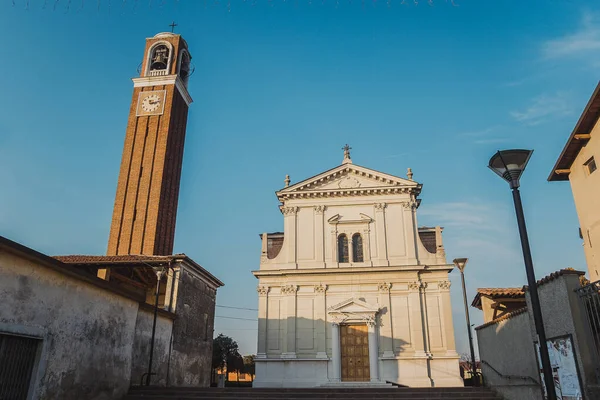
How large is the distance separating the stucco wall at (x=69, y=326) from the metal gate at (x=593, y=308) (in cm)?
1126

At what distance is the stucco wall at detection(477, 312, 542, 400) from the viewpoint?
379 inches

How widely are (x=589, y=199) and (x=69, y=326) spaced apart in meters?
16.2

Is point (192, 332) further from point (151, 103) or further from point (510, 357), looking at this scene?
point (151, 103)

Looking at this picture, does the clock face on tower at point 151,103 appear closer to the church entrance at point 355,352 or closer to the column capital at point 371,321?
the church entrance at point 355,352

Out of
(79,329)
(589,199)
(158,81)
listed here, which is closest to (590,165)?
(589,199)

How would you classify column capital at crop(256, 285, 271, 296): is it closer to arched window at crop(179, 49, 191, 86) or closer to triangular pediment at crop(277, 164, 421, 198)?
triangular pediment at crop(277, 164, 421, 198)

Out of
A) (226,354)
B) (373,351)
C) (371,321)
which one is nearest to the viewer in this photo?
(373,351)

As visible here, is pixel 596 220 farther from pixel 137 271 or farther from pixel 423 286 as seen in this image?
pixel 137 271

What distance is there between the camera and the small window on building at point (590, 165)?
14.2 metres

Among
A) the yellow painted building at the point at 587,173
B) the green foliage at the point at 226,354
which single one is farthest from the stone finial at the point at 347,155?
the green foliage at the point at 226,354

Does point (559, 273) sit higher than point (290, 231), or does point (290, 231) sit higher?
point (290, 231)

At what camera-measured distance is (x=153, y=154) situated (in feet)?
113

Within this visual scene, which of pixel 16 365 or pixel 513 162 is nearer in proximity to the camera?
pixel 513 162

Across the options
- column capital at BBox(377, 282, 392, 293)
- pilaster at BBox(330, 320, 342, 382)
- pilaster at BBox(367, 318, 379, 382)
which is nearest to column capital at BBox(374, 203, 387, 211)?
column capital at BBox(377, 282, 392, 293)
